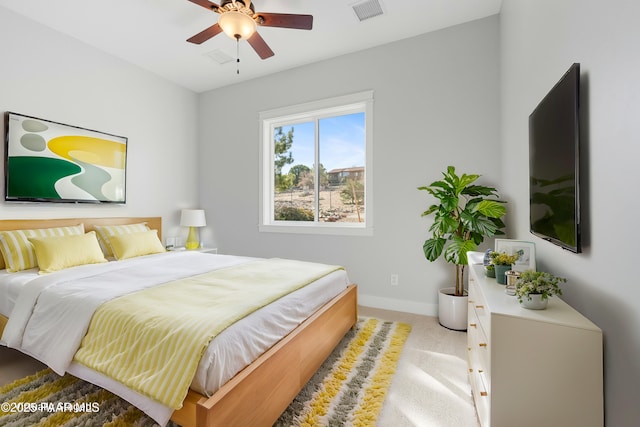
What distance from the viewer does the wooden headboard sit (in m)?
2.69

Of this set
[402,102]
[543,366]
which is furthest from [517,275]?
[402,102]

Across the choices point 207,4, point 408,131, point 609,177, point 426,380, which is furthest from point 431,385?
point 207,4

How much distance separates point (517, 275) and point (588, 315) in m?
0.29

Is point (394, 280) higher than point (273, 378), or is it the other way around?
point (394, 280)

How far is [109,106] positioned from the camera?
3.50 m

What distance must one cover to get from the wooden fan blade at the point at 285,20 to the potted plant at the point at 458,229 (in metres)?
1.68

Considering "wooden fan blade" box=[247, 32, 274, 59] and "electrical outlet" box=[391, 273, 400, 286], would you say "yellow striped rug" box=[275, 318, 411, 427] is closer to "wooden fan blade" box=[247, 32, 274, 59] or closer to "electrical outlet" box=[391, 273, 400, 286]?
"electrical outlet" box=[391, 273, 400, 286]

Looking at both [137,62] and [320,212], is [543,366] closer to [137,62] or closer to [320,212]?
[320,212]

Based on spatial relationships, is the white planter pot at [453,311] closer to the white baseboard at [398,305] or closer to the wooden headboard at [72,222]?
the white baseboard at [398,305]

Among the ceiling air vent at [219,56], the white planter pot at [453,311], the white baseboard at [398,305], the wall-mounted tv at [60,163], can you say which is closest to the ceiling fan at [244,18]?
the ceiling air vent at [219,56]

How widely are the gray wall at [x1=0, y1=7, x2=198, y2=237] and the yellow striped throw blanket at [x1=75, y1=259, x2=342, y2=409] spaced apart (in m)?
2.17

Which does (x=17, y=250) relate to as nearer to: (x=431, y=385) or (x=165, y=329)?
(x=165, y=329)

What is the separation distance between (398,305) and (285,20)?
293 centimetres

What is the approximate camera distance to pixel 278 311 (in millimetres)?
1715
